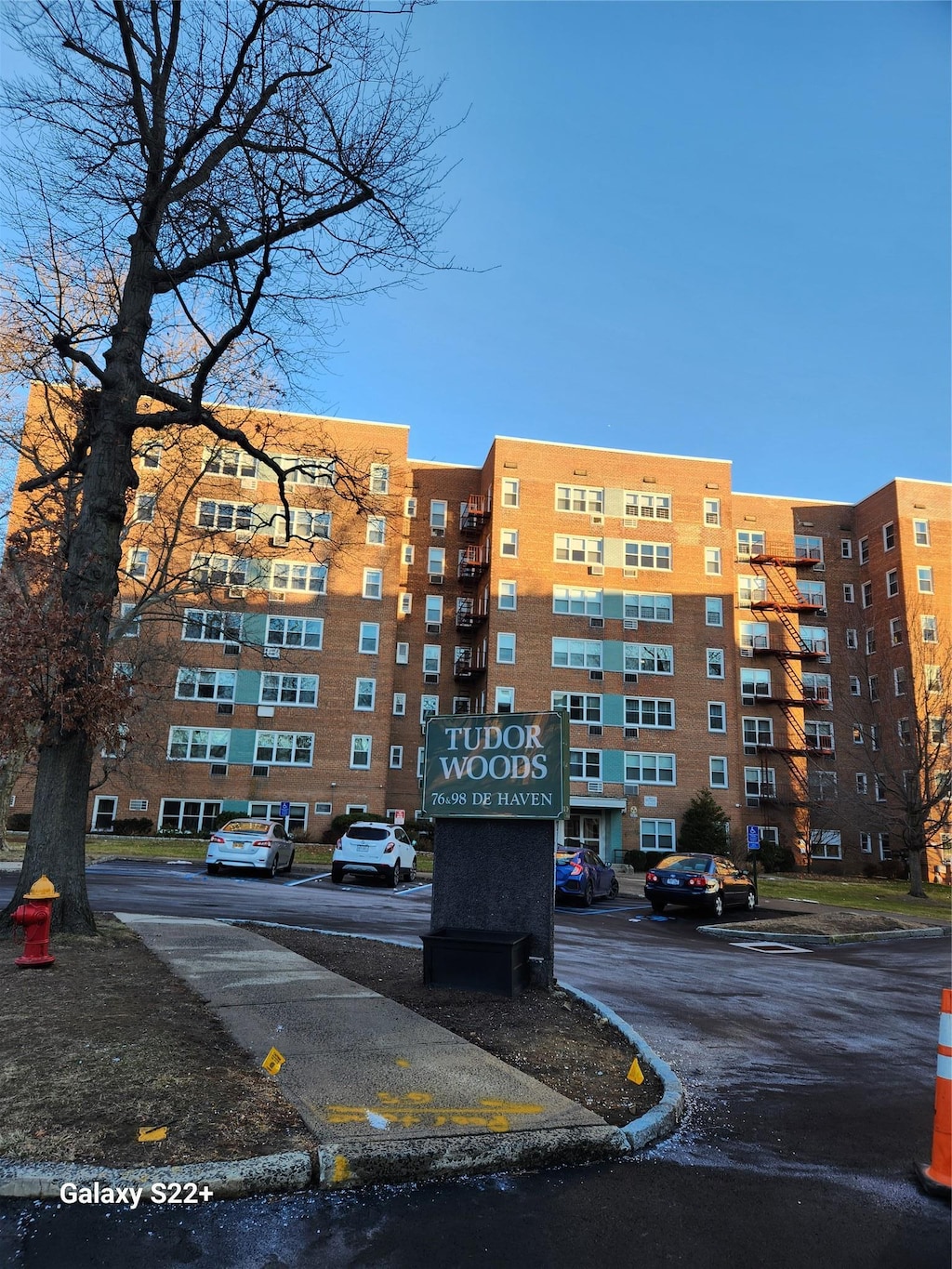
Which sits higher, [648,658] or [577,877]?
[648,658]

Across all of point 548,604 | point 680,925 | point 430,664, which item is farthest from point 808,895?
point 430,664

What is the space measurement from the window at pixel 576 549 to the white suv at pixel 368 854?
24.9 m

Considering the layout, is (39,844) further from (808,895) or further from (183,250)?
(808,895)

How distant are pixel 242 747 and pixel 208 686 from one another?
3.51m

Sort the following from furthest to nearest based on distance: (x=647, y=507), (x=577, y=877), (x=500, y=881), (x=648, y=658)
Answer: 1. (x=647, y=507)
2. (x=648, y=658)
3. (x=577, y=877)
4. (x=500, y=881)

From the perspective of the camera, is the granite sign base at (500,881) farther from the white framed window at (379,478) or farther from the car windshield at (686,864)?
the white framed window at (379,478)

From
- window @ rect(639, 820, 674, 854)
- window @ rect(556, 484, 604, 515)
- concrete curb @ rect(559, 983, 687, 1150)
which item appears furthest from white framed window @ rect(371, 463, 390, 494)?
concrete curb @ rect(559, 983, 687, 1150)

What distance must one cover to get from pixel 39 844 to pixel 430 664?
3969 centimetres

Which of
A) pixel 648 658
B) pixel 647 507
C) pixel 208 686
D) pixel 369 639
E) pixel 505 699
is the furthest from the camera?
pixel 647 507

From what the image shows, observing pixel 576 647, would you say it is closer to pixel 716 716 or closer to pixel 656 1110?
pixel 716 716

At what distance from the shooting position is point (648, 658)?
1786 inches

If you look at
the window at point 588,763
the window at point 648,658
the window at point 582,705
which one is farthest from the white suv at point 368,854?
the window at point 648,658

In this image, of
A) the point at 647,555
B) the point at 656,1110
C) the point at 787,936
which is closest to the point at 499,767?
the point at 656,1110

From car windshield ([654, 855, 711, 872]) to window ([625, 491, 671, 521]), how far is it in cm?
2749
